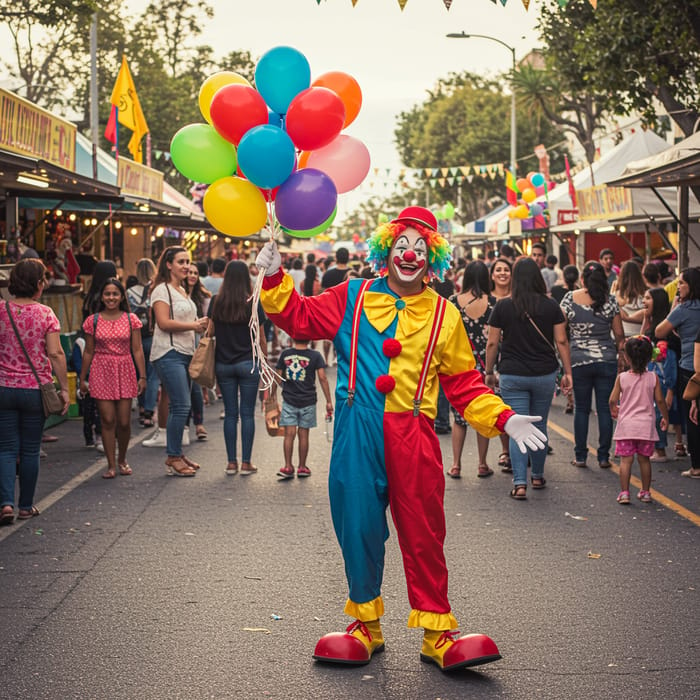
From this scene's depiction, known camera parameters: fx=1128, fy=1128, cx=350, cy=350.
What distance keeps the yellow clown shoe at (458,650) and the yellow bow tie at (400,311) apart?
1.37 metres

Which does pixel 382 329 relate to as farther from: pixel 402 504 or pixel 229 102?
pixel 229 102

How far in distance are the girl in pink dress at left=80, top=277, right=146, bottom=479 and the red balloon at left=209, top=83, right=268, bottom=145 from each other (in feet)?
13.6

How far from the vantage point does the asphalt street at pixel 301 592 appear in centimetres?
479

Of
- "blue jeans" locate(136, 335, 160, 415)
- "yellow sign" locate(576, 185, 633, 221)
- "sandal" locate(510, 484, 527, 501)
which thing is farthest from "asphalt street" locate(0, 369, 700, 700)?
"yellow sign" locate(576, 185, 633, 221)

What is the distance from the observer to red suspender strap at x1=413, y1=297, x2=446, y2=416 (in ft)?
16.9

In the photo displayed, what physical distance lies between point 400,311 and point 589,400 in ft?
17.9

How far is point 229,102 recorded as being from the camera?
5.57 metres

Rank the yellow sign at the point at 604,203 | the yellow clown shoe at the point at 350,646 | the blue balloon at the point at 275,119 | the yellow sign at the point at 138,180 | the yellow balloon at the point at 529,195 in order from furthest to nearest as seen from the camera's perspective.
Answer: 1. the yellow balloon at the point at 529,195
2. the yellow sign at the point at 138,180
3. the yellow sign at the point at 604,203
4. the blue balloon at the point at 275,119
5. the yellow clown shoe at the point at 350,646

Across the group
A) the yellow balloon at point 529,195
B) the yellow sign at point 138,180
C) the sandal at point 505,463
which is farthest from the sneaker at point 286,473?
the yellow balloon at point 529,195

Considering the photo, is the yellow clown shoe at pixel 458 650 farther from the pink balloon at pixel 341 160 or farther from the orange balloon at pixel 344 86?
the orange balloon at pixel 344 86

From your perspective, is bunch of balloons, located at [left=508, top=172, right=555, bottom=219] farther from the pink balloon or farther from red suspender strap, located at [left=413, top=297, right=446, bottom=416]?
red suspender strap, located at [left=413, top=297, right=446, bottom=416]

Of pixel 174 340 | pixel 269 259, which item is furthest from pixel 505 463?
pixel 269 259

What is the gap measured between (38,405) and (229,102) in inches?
129

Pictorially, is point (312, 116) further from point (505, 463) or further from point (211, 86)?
point (505, 463)
